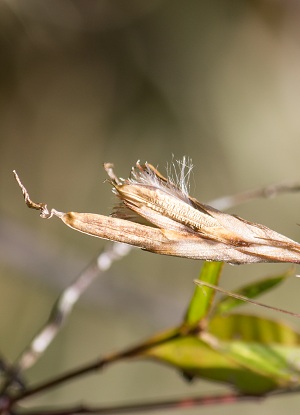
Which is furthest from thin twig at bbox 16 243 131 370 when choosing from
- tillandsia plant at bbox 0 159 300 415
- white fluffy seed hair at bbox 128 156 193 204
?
white fluffy seed hair at bbox 128 156 193 204

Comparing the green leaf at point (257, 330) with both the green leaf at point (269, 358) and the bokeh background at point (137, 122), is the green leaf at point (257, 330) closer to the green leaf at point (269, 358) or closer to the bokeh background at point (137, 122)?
the green leaf at point (269, 358)

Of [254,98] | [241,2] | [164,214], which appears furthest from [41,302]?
[164,214]

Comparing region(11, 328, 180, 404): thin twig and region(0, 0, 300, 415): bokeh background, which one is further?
region(0, 0, 300, 415): bokeh background

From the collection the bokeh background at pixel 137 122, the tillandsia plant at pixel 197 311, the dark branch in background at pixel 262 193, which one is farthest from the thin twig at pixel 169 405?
the bokeh background at pixel 137 122

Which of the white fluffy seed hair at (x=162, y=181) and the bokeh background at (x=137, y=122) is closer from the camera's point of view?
the white fluffy seed hair at (x=162, y=181)

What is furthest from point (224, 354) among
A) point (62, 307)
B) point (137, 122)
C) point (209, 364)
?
point (137, 122)

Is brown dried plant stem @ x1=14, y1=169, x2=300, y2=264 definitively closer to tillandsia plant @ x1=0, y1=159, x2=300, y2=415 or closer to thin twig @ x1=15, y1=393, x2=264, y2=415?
tillandsia plant @ x1=0, y1=159, x2=300, y2=415
